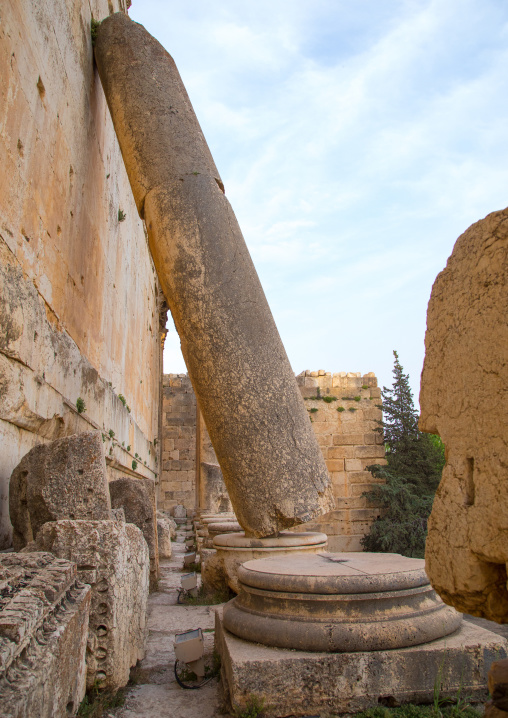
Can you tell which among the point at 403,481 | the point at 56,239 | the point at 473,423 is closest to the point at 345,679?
the point at 473,423

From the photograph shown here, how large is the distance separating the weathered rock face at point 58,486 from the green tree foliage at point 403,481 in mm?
7361

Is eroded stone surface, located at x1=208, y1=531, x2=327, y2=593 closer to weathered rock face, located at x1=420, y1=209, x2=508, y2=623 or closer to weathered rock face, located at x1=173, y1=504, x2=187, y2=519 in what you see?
weathered rock face, located at x1=420, y1=209, x2=508, y2=623

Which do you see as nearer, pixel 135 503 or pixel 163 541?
pixel 135 503

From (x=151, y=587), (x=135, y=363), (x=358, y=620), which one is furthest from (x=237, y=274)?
(x=135, y=363)

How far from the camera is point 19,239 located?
3697 mm

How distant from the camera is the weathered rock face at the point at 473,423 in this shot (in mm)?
1481

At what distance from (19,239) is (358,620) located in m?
3.23

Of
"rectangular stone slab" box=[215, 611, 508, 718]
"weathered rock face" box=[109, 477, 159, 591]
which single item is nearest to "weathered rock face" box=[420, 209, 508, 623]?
"rectangular stone slab" box=[215, 611, 508, 718]

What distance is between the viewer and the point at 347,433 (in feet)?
34.2

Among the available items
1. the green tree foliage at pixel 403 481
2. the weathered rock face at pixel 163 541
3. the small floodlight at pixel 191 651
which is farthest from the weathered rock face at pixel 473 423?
the green tree foliage at pixel 403 481

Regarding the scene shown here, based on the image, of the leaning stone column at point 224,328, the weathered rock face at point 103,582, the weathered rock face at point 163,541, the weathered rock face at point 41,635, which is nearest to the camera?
the weathered rock face at point 41,635

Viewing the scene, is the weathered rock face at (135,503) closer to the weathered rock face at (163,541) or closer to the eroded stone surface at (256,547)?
the eroded stone surface at (256,547)

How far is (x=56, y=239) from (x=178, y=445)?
591 inches

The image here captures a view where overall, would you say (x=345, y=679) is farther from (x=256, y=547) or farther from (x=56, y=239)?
(x=56, y=239)
